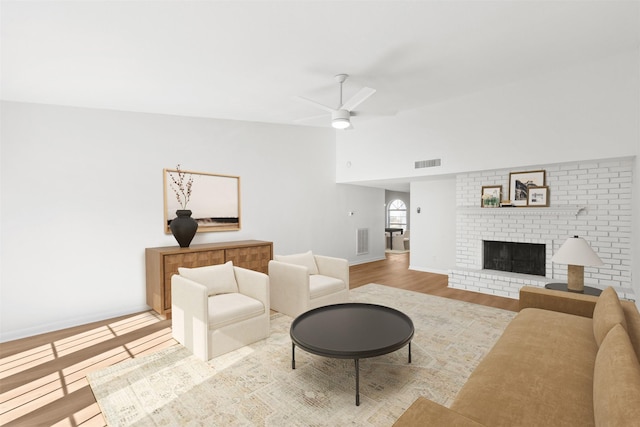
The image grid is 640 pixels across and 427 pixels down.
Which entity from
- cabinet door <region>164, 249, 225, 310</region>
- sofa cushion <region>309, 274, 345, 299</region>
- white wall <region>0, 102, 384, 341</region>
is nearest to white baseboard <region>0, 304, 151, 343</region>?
white wall <region>0, 102, 384, 341</region>

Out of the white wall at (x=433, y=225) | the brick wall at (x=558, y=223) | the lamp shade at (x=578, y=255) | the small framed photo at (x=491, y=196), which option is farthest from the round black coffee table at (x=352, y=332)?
the white wall at (x=433, y=225)

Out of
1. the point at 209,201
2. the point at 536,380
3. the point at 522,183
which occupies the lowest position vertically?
the point at 536,380

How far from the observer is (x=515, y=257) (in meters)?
5.31

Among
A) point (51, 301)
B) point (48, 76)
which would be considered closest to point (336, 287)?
point (51, 301)

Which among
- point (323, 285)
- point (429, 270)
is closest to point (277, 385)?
point (323, 285)

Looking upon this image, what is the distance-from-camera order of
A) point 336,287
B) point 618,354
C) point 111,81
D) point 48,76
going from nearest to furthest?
point 618,354
point 48,76
point 111,81
point 336,287

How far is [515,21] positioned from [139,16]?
309 centimetres

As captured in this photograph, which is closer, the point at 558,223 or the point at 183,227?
the point at 183,227

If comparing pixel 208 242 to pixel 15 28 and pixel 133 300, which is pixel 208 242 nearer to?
pixel 133 300

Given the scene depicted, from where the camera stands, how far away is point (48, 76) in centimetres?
291

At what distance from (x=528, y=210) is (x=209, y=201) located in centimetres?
505

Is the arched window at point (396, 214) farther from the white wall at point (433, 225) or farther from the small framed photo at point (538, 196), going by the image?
the small framed photo at point (538, 196)

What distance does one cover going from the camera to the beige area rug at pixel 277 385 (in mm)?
2078

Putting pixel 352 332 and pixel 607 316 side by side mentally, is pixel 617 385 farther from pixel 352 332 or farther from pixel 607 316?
pixel 352 332
